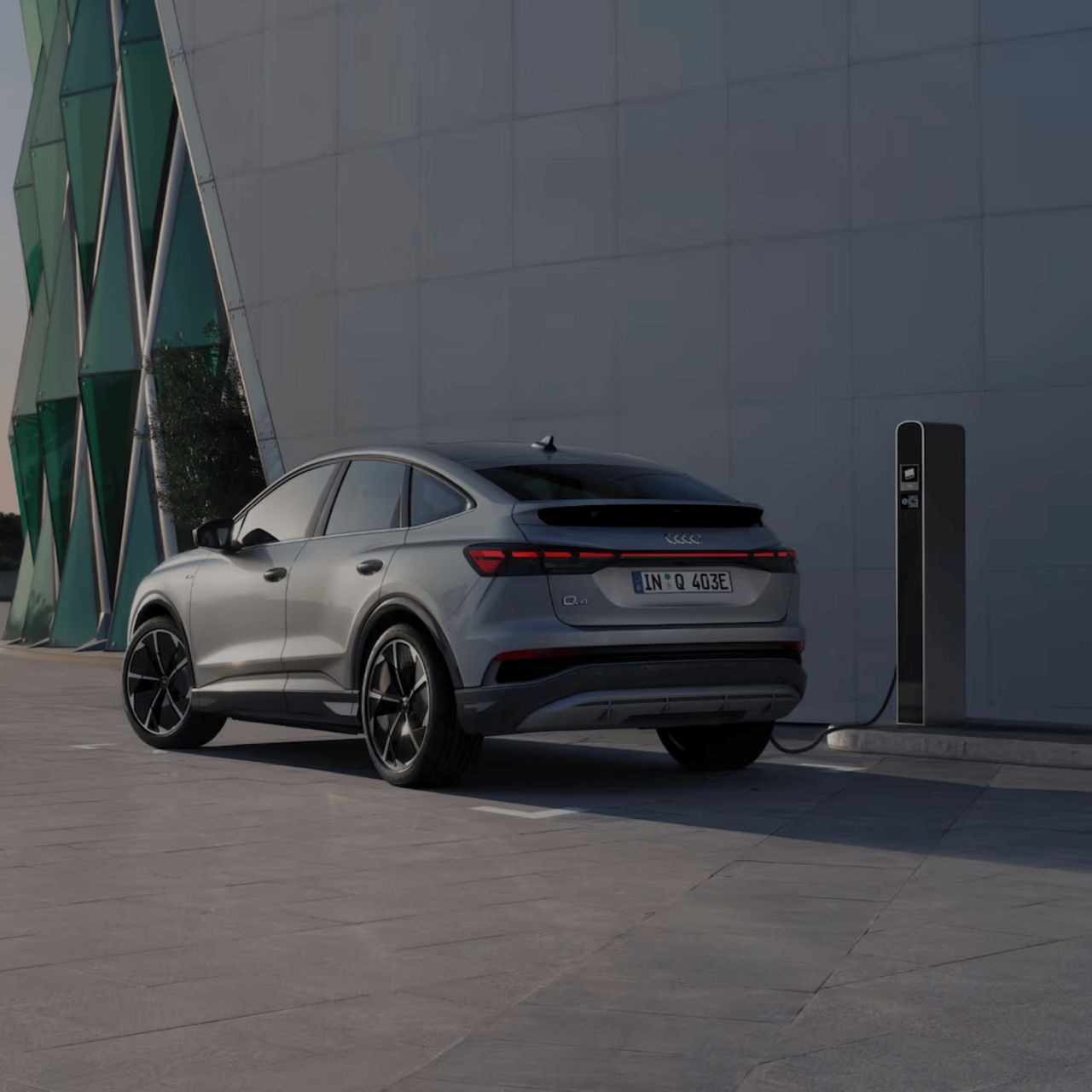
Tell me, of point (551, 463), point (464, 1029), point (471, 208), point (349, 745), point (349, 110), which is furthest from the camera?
point (349, 110)

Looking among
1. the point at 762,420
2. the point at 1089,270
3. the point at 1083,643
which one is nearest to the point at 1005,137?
the point at 1089,270

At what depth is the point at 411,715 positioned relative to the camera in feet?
27.9

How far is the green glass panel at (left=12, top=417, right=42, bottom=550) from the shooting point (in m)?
29.3

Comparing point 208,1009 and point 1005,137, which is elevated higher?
point 1005,137

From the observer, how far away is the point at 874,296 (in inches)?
531

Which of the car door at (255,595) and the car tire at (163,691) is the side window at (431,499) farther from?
the car tire at (163,691)

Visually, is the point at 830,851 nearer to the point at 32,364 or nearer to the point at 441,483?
the point at 441,483

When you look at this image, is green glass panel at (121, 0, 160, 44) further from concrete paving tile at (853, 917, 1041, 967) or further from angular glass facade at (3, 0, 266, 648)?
concrete paving tile at (853, 917, 1041, 967)

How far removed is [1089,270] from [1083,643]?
8.44 ft

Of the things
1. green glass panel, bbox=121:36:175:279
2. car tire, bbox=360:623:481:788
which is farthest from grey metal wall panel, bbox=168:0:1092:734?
green glass panel, bbox=121:36:175:279

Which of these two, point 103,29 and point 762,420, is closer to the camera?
point 762,420

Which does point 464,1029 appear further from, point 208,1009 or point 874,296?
point 874,296

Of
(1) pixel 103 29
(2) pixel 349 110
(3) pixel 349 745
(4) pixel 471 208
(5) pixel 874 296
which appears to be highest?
(1) pixel 103 29

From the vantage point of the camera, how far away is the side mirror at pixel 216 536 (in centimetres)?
992
